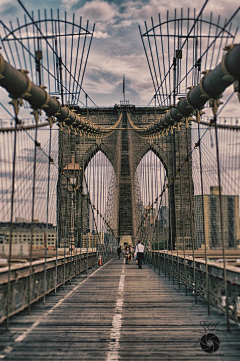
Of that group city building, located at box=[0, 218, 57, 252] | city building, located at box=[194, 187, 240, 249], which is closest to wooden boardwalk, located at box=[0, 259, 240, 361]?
city building, located at box=[0, 218, 57, 252]

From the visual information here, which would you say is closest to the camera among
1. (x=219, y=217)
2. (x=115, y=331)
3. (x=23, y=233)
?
(x=115, y=331)

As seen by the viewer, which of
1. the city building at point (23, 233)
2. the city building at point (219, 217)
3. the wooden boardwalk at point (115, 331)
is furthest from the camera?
the city building at point (219, 217)

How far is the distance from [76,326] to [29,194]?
7.35 feet

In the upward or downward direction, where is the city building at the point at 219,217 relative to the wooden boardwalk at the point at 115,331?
upward

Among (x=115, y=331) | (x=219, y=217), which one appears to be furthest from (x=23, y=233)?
(x=219, y=217)

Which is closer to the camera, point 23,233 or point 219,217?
point 23,233

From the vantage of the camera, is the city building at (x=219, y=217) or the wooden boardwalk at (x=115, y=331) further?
the city building at (x=219, y=217)

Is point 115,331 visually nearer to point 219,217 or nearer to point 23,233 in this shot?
point 23,233

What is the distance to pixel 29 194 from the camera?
643cm

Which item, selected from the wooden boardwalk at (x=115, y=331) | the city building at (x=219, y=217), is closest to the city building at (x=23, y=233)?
the wooden boardwalk at (x=115, y=331)

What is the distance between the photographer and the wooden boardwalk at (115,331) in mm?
3801

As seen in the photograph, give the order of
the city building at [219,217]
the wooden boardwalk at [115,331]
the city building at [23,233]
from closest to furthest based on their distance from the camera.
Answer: the wooden boardwalk at [115,331] < the city building at [23,233] < the city building at [219,217]

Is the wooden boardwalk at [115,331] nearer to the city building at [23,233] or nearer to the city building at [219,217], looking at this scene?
the city building at [23,233]

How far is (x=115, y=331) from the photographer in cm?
471
